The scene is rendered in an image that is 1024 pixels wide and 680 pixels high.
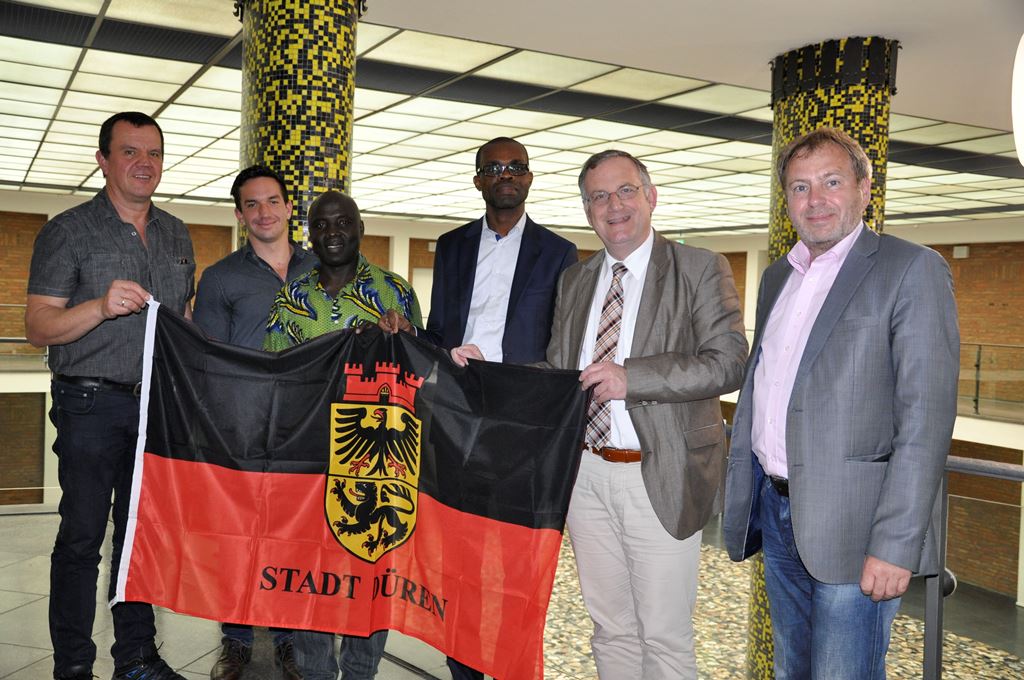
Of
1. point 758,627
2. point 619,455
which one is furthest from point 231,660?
point 758,627

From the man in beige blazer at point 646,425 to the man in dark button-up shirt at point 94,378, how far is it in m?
1.55

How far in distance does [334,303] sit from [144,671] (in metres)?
1.44

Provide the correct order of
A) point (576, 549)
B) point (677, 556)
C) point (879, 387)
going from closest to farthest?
point (879, 387) → point (677, 556) → point (576, 549)

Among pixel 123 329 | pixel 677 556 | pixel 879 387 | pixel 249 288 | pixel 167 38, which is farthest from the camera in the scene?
pixel 167 38

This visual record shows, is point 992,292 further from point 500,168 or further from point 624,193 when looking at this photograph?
point 624,193

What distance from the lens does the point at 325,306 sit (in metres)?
2.88

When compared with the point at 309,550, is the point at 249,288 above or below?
above

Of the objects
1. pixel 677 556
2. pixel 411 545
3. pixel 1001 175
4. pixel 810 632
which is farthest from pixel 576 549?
pixel 1001 175

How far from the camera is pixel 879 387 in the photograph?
2006 millimetres

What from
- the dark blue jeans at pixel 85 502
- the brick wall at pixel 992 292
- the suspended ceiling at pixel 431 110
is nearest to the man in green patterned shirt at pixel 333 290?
the dark blue jeans at pixel 85 502

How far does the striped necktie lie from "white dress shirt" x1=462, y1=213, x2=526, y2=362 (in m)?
0.52

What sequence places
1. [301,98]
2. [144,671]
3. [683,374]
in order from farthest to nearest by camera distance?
[301,98] → [144,671] → [683,374]

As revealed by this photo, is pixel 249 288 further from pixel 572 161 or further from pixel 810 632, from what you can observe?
pixel 572 161

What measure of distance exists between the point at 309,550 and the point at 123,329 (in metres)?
1.00
